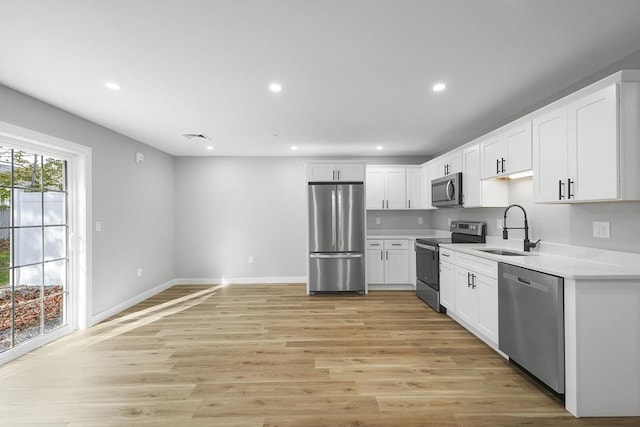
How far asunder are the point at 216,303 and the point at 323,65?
3808 millimetres

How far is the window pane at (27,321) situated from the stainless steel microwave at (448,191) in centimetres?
513

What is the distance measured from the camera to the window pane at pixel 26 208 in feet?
9.91

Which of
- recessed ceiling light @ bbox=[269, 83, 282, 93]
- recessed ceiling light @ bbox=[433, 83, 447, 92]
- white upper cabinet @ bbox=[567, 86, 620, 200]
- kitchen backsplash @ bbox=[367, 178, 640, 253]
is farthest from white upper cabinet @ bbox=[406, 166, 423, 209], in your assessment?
recessed ceiling light @ bbox=[269, 83, 282, 93]

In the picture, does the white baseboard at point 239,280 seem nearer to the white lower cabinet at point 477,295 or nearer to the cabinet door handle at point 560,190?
the white lower cabinet at point 477,295

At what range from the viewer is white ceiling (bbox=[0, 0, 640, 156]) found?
1.85 m

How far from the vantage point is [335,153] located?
5.82 metres

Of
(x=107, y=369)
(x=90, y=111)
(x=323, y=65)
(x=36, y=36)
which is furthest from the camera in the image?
(x=90, y=111)

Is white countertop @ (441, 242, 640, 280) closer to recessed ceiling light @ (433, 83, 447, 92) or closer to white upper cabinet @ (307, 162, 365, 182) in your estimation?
recessed ceiling light @ (433, 83, 447, 92)

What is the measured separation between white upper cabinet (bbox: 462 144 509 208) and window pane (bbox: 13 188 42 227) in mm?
5024

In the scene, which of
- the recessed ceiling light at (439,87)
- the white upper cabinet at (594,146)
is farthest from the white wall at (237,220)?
the white upper cabinet at (594,146)

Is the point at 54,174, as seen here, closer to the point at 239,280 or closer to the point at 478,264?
the point at 239,280

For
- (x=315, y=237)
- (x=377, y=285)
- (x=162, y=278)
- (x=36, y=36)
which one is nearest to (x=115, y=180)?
(x=162, y=278)

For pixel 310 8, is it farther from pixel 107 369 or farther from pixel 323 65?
pixel 107 369

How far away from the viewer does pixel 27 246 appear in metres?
3.12
